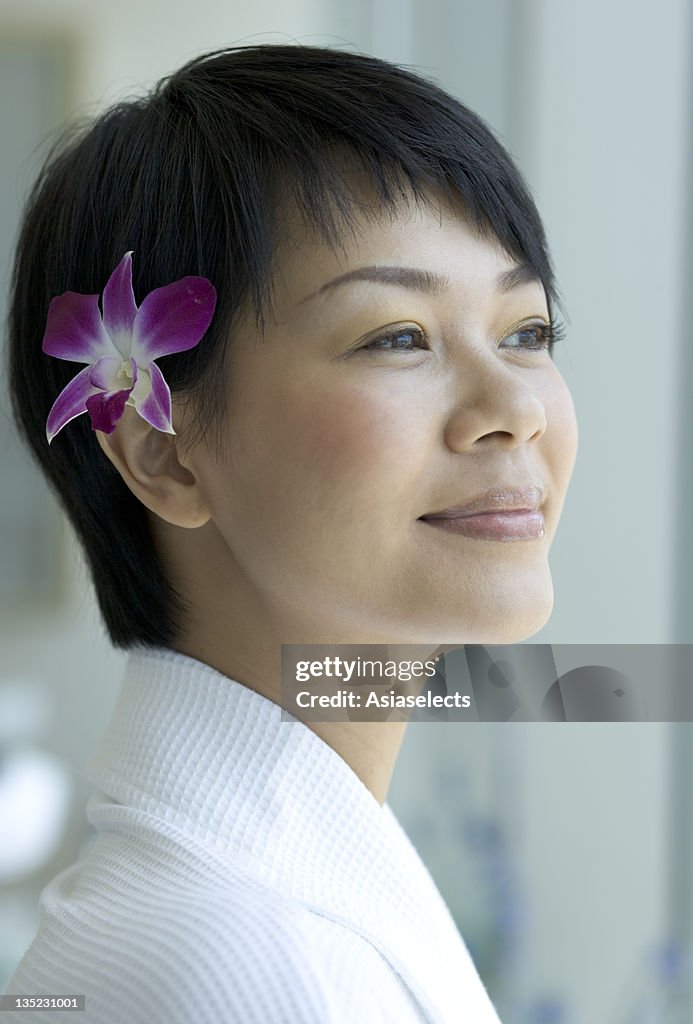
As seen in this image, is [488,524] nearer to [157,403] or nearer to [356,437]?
[356,437]

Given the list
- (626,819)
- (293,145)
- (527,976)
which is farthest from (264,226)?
(527,976)

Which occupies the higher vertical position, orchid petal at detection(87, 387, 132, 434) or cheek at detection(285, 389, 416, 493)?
orchid petal at detection(87, 387, 132, 434)

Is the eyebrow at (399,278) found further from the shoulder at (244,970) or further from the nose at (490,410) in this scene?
the shoulder at (244,970)

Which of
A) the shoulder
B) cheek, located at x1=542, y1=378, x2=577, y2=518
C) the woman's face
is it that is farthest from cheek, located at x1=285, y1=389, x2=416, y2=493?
the shoulder

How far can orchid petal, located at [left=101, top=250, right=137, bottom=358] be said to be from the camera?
0.70m

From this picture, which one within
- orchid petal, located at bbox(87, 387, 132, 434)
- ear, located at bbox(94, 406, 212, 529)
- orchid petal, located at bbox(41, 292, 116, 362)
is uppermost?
orchid petal, located at bbox(41, 292, 116, 362)

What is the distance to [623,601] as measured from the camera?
1421 millimetres

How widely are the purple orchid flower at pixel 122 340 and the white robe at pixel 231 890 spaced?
0.58 feet

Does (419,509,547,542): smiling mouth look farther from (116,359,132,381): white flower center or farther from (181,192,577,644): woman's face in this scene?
(116,359,132,381): white flower center

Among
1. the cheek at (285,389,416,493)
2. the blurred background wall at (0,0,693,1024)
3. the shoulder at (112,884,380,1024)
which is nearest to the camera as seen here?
the shoulder at (112,884,380,1024)

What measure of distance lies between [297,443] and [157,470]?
0.12 m

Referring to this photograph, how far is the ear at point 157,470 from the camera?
2.35 ft

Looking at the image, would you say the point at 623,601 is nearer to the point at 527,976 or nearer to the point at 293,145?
the point at 527,976

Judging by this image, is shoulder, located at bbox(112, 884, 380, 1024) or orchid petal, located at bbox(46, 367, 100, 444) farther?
orchid petal, located at bbox(46, 367, 100, 444)
